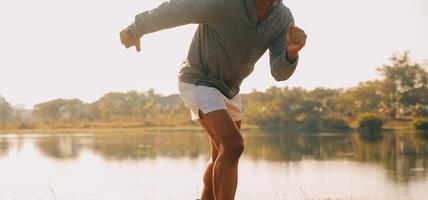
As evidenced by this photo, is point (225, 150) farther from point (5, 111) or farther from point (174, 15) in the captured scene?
point (5, 111)

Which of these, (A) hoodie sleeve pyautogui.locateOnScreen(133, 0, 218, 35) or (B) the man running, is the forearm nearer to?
(B) the man running

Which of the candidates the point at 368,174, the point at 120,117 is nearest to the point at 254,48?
the point at 368,174

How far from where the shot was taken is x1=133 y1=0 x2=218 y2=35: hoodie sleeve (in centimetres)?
340

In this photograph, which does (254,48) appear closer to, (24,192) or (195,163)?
(24,192)

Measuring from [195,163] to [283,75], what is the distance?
3314 cm

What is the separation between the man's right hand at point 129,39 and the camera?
11.7ft

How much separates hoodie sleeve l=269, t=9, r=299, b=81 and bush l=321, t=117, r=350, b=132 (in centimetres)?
6824

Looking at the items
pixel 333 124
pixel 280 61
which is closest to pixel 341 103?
pixel 333 124

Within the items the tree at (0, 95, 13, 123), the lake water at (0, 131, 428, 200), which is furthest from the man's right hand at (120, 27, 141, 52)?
the tree at (0, 95, 13, 123)

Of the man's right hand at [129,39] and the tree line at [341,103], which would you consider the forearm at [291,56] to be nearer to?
the man's right hand at [129,39]

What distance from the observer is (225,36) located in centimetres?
347

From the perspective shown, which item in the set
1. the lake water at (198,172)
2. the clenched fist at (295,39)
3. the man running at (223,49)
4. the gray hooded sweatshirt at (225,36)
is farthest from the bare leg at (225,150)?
the lake water at (198,172)

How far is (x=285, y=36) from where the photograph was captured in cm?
366

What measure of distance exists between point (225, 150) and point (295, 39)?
701 millimetres
